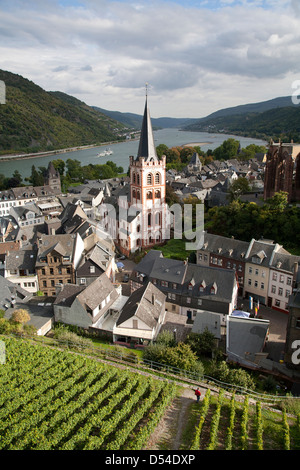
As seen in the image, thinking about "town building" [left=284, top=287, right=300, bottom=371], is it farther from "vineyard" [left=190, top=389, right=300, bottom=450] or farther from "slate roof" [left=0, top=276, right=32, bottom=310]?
"slate roof" [left=0, top=276, right=32, bottom=310]

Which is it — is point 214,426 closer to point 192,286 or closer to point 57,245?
point 192,286

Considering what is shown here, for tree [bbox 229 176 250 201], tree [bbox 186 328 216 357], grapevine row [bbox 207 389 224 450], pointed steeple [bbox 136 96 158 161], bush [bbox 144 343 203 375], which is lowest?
tree [bbox 186 328 216 357]

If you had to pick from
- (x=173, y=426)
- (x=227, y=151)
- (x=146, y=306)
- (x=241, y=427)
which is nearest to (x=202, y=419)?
(x=173, y=426)

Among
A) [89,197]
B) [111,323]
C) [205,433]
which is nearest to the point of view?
[205,433]

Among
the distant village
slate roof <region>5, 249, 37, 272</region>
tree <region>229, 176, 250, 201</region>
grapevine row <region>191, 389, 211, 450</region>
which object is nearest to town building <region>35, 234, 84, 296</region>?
the distant village

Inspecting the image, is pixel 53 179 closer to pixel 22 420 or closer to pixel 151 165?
pixel 151 165
